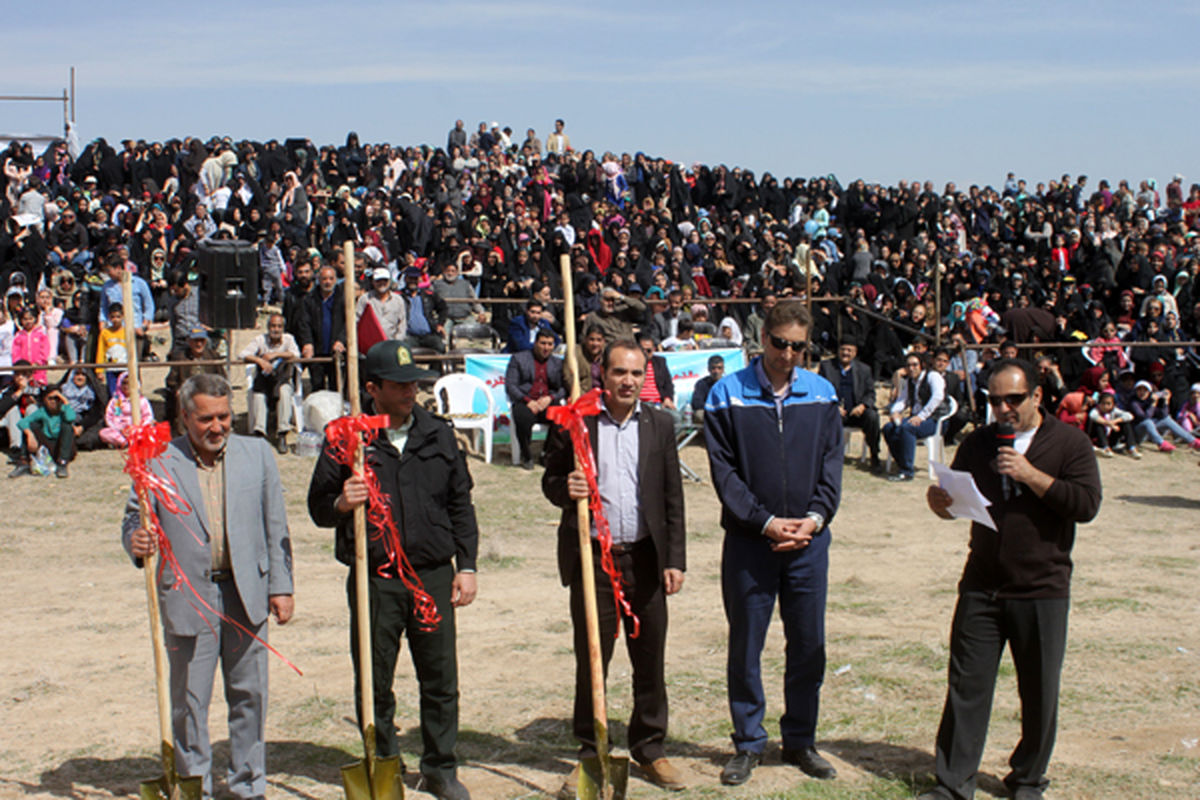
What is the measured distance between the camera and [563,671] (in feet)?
24.5

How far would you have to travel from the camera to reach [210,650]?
5125 millimetres

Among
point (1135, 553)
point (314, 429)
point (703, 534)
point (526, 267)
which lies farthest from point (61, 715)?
point (526, 267)

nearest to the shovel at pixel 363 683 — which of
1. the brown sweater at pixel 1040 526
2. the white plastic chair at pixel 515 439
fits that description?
the brown sweater at pixel 1040 526

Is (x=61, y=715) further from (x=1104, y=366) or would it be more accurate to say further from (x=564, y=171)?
(x=564, y=171)

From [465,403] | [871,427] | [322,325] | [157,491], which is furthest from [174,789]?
[871,427]

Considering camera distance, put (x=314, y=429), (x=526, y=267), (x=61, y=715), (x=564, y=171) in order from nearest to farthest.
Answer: (x=61, y=715) < (x=314, y=429) < (x=526, y=267) < (x=564, y=171)

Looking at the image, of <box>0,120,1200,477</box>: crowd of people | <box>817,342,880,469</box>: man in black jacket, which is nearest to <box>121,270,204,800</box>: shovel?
<box>0,120,1200,477</box>: crowd of people

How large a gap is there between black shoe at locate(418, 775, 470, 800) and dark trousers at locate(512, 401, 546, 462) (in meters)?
8.44

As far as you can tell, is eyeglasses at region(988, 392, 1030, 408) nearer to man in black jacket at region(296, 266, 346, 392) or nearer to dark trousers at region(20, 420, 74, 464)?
man in black jacket at region(296, 266, 346, 392)

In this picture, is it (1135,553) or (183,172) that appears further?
(183,172)

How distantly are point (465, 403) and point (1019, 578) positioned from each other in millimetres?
9919

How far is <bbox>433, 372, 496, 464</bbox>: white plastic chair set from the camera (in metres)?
14.4

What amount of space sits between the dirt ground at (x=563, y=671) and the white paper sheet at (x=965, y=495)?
129cm

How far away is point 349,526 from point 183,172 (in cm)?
2010
